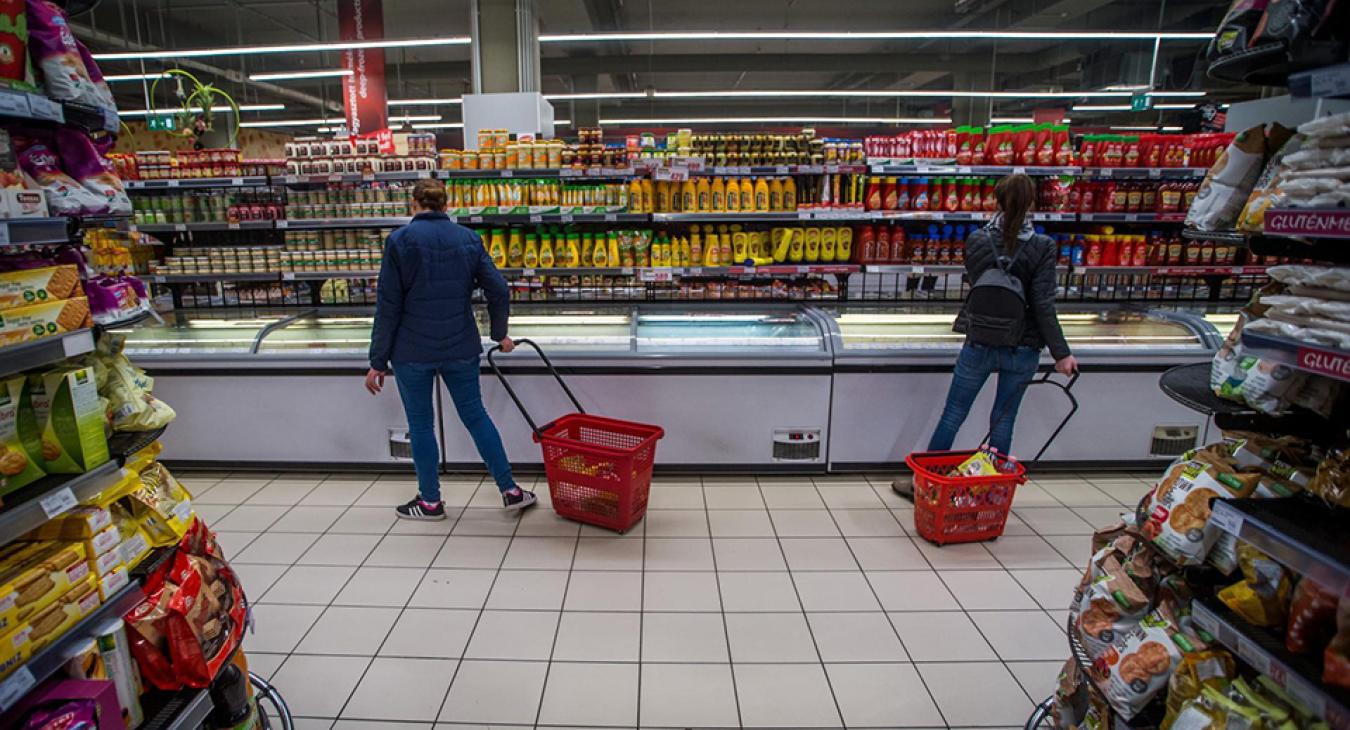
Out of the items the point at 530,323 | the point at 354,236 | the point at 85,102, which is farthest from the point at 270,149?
the point at 85,102

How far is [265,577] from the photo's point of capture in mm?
3320

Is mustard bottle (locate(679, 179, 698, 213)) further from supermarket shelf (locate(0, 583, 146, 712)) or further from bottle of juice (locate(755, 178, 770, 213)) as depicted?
supermarket shelf (locate(0, 583, 146, 712))

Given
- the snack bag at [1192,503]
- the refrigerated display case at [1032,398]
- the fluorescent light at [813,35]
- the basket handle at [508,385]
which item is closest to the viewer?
the snack bag at [1192,503]

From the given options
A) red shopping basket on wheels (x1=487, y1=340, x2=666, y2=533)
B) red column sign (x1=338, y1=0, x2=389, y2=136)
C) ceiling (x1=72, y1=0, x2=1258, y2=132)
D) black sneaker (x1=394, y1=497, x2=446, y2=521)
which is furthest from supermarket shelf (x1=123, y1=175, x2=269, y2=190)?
ceiling (x1=72, y1=0, x2=1258, y2=132)

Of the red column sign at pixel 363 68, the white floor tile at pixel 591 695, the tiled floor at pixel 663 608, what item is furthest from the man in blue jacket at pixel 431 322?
the red column sign at pixel 363 68

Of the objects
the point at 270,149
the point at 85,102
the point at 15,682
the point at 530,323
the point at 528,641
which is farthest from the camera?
the point at 270,149

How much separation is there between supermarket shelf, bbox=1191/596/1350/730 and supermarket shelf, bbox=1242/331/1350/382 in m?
0.33

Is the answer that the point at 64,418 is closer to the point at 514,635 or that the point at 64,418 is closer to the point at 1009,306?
the point at 514,635

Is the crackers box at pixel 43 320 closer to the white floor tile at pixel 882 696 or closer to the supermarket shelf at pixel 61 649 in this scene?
the supermarket shelf at pixel 61 649

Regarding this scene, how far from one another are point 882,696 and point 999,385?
2.01m

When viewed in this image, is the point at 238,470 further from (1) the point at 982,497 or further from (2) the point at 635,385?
(1) the point at 982,497

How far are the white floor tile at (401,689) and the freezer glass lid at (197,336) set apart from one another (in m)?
2.72

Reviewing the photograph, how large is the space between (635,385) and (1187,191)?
13.2ft

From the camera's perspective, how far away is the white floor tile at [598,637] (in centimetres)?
270
